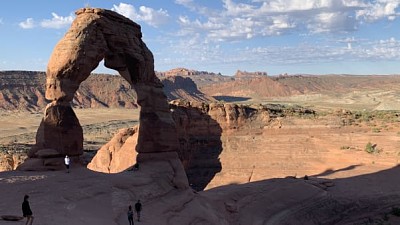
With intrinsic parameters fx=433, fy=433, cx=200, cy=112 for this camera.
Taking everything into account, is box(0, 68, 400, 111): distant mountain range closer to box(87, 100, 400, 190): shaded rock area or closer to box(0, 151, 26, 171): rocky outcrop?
box(87, 100, 400, 190): shaded rock area

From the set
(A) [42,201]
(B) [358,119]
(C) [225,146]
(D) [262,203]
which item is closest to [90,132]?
(C) [225,146]

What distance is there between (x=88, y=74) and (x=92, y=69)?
11.8 inches

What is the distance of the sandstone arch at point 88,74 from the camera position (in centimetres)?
1891

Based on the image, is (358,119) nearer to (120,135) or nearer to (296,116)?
(296,116)

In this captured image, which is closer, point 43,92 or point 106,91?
point 43,92

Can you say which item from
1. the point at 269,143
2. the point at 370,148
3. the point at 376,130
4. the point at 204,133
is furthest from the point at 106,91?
the point at 370,148

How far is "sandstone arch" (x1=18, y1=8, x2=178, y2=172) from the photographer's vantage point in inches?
744

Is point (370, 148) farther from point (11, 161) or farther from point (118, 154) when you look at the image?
point (11, 161)

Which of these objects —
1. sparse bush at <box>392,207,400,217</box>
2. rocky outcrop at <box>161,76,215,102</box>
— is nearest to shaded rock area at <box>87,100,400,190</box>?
sparse bush at <box>392,207,400,217</box>

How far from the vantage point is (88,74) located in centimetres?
2012

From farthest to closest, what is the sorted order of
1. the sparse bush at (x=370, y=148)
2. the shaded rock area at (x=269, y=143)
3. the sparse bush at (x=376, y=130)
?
the sparse bush at (x=376, y=130)
the sparse bush at (x=370, y=148)
the shaded rock area at (x=269, y=143)

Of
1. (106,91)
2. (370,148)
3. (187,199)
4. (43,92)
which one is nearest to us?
(187,199)

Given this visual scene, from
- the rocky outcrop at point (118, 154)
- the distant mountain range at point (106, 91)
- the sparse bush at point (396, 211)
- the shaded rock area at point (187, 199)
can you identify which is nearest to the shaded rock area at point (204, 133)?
the rocky outcrop at point (118, 154)

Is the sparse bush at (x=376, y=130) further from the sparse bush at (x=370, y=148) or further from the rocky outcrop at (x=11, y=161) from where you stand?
the rocky outcrop at (x=11, y=161)
